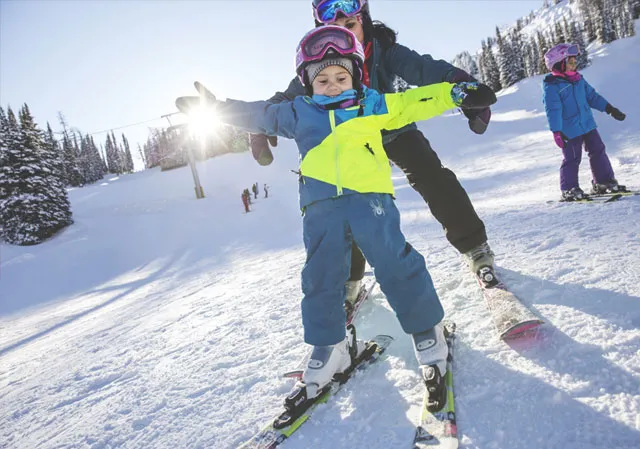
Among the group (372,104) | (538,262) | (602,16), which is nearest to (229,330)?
→ (372,104)

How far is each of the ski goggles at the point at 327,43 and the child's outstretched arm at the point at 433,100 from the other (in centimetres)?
39

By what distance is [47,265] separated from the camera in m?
13.5

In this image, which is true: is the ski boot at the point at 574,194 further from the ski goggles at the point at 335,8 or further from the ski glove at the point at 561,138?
the ski goggles at the point at 335,8

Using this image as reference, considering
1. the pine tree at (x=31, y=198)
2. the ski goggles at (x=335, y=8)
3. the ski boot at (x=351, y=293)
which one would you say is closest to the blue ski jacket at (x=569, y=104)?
the ski goggles at (x=335, y=8)

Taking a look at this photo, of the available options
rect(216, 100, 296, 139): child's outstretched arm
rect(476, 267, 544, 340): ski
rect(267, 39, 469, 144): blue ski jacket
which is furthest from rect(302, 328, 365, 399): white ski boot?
rect(267, 39, 469, 144): blue ski jacket

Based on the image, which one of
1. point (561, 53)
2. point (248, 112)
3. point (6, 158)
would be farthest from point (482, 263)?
point (6, 158)

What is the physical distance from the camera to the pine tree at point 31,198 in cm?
1927

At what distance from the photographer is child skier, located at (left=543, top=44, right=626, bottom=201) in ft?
15.9

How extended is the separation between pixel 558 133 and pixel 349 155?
4.56m

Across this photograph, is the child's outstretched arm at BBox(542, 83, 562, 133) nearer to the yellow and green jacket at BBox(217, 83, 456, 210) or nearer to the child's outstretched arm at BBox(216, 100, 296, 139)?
the yellow and green jacket at BBox(217, 83, 456, 210)

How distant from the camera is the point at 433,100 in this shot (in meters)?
1.86

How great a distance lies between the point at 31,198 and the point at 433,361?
24882 millimetres

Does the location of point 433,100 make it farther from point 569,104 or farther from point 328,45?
point 569,104

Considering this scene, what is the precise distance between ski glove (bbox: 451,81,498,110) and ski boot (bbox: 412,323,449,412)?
1.12 meters
